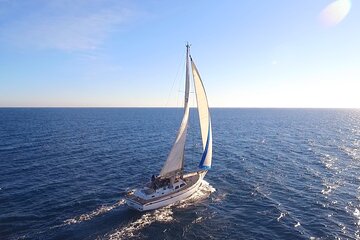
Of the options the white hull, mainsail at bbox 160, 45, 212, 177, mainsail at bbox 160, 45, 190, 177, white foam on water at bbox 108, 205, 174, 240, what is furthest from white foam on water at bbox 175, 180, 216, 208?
mainsail at bbox 160, 45, 190, 177

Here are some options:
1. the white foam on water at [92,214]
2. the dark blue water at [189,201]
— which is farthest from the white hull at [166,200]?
the white foam on water at [92,214]

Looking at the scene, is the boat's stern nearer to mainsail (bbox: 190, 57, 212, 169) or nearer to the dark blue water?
the dark blue water

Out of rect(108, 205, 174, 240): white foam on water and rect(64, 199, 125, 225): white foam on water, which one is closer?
rect(108, 205, 174, 240): white foam on water

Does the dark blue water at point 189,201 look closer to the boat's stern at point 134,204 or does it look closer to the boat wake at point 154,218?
the boat wake at point 154,218

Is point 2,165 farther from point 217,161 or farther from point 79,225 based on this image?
point 217,161

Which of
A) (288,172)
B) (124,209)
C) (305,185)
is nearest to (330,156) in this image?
(288,172)

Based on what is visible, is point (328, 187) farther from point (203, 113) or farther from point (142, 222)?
point (142, 222)
